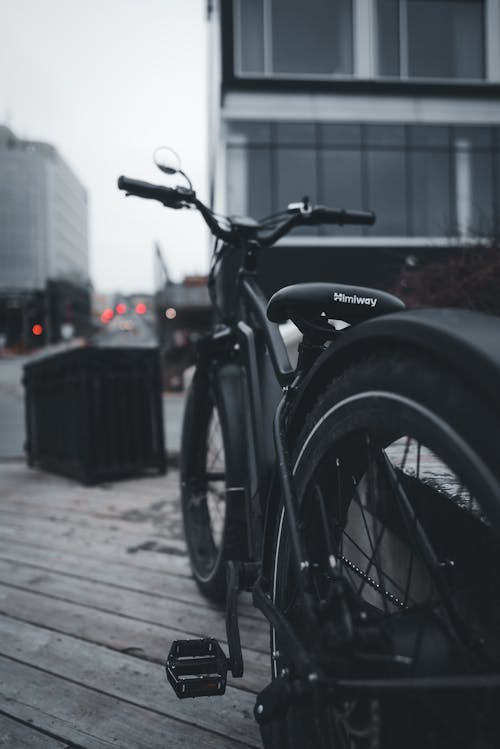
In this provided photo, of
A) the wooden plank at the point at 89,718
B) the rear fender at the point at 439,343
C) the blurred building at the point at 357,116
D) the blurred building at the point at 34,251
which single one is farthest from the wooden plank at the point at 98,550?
the blurred building at the point at 34,251

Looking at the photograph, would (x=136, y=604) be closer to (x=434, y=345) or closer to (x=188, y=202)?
(x=188, y=202)

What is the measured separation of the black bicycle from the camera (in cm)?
82

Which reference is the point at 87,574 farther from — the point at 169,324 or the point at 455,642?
the point at 169,324

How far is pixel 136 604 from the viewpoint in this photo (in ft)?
7.75

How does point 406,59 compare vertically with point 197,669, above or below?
above

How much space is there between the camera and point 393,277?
16.0 ft

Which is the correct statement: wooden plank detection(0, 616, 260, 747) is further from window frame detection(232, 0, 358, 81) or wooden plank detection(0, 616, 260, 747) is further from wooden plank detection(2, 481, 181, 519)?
window frame detection(232, 0, 358, 81)

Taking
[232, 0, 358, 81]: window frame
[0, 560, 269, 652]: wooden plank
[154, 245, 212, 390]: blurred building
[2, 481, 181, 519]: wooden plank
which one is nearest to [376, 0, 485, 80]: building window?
[232, 0, 358, 81]: window frame

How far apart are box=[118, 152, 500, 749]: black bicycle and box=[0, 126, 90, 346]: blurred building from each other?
7486 cm

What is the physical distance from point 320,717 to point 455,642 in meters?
0.22

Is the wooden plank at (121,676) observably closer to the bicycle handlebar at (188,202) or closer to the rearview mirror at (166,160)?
the bicycle handlebar at (188,202)

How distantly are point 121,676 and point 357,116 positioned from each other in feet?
74.2

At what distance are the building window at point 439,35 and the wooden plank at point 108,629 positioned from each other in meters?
23.7

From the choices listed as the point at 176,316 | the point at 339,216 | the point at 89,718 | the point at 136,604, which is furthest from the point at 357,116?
the point at 89,718
